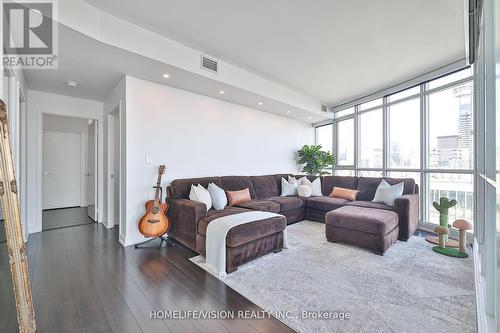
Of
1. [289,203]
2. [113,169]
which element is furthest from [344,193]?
[113,169]

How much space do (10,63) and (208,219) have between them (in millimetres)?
2637

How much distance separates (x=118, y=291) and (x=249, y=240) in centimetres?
130

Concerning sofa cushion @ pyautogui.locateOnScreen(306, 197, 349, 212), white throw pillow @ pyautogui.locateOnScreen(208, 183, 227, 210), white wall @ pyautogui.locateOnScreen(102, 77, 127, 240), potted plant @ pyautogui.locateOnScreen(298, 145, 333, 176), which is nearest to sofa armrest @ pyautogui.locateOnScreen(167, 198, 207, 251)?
white throw pillow @ pyautogui.locateOnScreen(208, 183, 227, 210)

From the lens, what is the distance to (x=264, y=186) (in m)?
4.55

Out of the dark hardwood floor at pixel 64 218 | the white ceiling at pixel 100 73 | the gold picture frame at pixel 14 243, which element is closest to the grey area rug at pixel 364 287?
the gold picture frame at pixel 14 243

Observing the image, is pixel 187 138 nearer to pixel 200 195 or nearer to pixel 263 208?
pixel 200 195

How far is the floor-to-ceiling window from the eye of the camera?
3504 mm

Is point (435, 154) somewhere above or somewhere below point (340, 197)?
above

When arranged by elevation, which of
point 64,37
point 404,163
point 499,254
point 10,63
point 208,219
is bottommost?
point 208,219

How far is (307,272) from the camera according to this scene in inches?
90.5

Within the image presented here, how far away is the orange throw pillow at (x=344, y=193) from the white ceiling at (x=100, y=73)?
2.25 meters

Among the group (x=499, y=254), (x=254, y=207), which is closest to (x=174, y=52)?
(x=254, y=207)

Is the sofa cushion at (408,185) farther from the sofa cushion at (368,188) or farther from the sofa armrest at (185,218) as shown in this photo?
the sofa armrest at (185,218)

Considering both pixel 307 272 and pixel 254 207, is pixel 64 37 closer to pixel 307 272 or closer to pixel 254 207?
pixel 254 207
